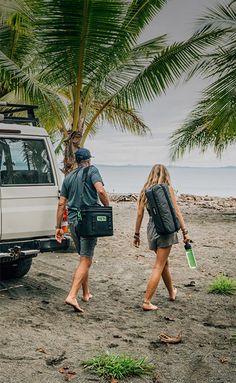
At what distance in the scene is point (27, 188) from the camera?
7.47 metres

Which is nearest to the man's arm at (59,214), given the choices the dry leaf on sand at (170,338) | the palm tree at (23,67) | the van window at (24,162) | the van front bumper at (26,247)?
the van front bumper at (26,247)

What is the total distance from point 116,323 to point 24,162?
250 centimetres

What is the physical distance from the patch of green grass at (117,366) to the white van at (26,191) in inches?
95.7

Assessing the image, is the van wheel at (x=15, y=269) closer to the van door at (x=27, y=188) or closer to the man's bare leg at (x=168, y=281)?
the van door at (x=27, y=188)

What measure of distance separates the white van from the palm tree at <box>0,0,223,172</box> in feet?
8.41

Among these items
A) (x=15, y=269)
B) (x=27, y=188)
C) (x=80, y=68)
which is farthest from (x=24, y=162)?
(x=80, y=68)

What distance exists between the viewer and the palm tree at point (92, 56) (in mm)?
9938

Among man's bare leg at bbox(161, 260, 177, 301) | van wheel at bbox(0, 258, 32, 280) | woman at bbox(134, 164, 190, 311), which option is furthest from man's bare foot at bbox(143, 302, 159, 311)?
van wheel at bbox(0, 258, 32, 280)

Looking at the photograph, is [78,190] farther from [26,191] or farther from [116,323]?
[116,323]

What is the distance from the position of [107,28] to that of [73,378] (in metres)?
6.94

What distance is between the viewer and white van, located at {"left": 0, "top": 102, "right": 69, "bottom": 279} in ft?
23.5

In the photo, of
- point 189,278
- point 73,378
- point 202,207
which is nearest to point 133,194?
point 202,207

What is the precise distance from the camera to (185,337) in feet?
19.8

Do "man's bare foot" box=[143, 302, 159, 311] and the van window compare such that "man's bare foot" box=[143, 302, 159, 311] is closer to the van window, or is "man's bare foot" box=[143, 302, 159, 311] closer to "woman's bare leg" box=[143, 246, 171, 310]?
"woman's bare leg" box=[143, 246, 171, 310]
